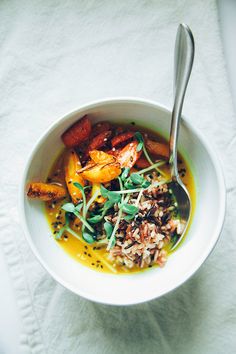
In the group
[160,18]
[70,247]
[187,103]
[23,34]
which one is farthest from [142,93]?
[70,247]

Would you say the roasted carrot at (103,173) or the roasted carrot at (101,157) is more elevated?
the roasted carrot at (101,157)

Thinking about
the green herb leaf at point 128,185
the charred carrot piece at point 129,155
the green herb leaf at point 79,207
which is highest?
the charred carrot piece at point 129,155

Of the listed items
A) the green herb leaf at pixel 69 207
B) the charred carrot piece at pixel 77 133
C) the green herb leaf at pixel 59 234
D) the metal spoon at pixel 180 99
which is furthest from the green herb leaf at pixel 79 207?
the metal spoon at pixel 180 99

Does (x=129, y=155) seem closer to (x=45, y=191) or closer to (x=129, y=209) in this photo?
(x=129, y=209)

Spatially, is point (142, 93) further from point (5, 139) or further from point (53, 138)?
point (5, 139)

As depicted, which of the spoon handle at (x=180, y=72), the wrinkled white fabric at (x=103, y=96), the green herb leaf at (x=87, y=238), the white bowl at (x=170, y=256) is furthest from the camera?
the wrinkled white fabric at (x=103, y=96)

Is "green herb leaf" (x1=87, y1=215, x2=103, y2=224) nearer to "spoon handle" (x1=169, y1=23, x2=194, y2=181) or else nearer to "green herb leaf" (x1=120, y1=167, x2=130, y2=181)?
"green herb leaf" (x1=120, y1=167, x2=130, y2=181)

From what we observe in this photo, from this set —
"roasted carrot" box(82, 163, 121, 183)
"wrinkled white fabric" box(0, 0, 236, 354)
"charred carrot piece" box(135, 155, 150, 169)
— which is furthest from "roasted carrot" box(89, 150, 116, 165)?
"wrinkled white fabric" box(0, 0, 236, 354)

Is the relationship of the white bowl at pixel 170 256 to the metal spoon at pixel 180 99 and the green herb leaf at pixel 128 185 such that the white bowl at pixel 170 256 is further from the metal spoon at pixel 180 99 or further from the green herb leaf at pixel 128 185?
the green herb leaf at pixel 128 185
